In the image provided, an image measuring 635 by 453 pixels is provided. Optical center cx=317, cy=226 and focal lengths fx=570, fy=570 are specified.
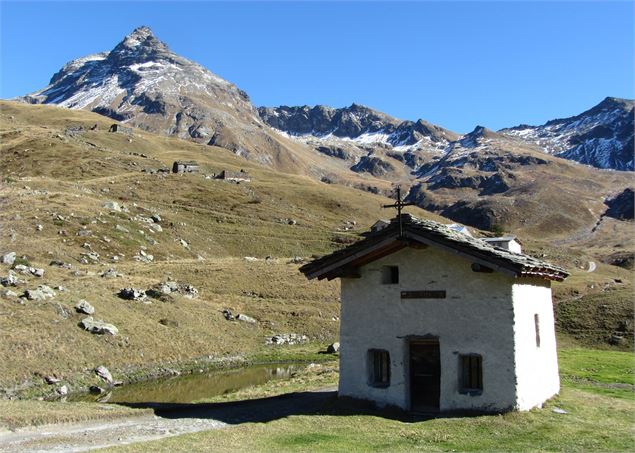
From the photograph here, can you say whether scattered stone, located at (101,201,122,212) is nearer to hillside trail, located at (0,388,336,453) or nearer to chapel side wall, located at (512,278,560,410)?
hillside trail, located at (0,388,336,453)

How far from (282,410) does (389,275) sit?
7429mm

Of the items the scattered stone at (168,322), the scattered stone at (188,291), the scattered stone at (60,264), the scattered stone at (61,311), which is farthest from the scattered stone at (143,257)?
the scattered stone at (61,311)

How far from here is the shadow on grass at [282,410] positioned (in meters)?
Result: 22.6

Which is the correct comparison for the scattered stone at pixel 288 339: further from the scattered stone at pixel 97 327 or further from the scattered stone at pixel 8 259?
the scattered stone at pixel 8 259

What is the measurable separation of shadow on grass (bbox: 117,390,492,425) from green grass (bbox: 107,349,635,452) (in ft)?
0.50

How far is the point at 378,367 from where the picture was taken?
24594 millimetres

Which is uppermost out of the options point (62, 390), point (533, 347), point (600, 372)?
point (533, 347)

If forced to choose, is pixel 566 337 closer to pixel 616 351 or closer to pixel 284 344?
pixel 616 351

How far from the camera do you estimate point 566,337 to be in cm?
5838

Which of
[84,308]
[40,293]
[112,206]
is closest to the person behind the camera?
[40,293]

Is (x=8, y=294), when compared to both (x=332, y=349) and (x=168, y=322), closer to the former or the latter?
(x=168, y=322)

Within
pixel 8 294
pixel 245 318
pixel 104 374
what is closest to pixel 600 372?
pixel 104 374

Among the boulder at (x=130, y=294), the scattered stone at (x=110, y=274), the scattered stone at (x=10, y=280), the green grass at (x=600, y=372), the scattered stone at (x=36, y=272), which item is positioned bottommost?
the green grass at (x=600, y=372)

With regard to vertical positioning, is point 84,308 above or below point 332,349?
above
